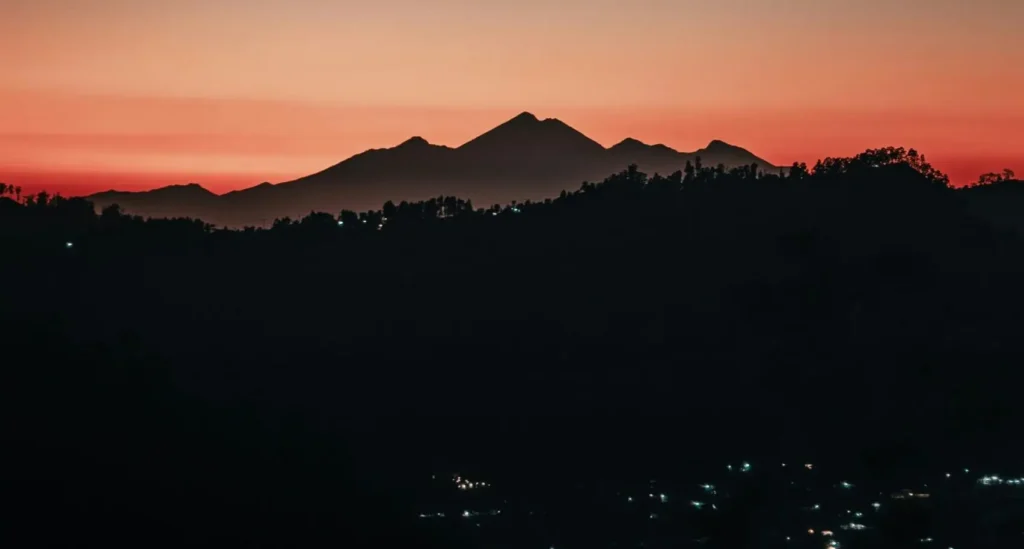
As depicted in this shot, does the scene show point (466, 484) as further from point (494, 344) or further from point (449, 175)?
point (449, 175)

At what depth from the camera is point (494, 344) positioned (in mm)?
72688

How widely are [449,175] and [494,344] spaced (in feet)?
372

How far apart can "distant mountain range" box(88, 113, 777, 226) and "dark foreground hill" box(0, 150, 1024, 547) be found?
195 ft

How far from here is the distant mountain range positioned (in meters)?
161

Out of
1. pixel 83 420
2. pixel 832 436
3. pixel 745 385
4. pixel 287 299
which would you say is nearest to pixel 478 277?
pixel 287 299

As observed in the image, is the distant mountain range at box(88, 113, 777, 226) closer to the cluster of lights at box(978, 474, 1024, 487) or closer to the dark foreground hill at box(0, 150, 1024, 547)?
the dark foreground hill at box(0, 150, 1024, 547)

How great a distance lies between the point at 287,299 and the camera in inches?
3167

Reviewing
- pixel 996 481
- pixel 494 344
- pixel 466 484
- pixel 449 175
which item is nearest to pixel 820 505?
pixel 996 481

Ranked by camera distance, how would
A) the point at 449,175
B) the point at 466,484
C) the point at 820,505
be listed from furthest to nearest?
1. the point at 449,175
2. the point at 466,484
3. the point at 820,505

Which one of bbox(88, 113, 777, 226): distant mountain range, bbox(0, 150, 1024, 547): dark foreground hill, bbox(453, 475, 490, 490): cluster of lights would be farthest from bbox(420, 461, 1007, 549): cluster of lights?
bbox(88, 113, 777, 226): distant mountain range

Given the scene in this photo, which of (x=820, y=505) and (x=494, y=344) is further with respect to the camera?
(x=494, y=344)

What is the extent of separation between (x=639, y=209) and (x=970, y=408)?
34.9m

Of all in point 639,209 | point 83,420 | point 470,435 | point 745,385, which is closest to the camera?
point 83,420

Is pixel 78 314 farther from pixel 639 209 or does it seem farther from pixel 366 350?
pixel 639 209
